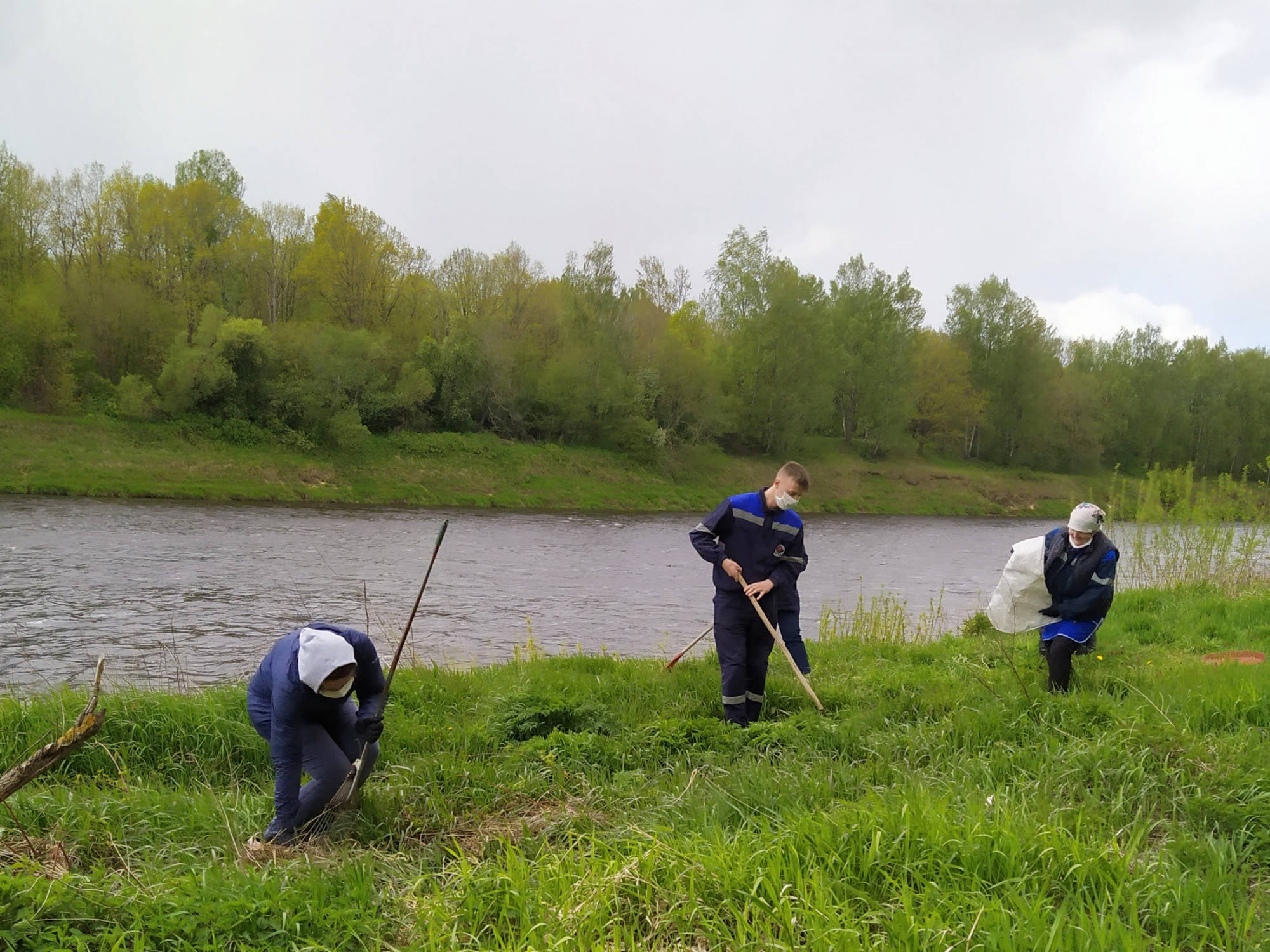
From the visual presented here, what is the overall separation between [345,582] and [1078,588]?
14315 millimetres

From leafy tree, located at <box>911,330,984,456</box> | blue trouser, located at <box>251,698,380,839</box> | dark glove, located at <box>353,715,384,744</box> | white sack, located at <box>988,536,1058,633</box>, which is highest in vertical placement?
leafy tree, located at <box>911,330,984,456</box>

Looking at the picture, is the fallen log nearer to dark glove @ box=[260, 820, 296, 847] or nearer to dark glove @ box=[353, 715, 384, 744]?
dark glove @ box=[260, 820, 296, 847]

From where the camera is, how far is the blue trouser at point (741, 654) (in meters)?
6.84

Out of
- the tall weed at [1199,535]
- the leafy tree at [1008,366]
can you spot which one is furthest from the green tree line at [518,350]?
the tall weed at [1199,535]

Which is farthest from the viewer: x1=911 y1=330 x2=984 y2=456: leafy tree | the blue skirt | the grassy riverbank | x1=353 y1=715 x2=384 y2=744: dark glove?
x1=911 y1=330 x2=984 y2=456: leafy tree

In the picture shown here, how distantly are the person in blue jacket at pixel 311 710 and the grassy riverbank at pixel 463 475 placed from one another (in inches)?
828

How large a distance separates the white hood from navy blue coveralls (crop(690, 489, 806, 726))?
3162 millimetres

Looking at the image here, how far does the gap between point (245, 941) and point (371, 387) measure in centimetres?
3942

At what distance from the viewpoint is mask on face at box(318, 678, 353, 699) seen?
15.4ft

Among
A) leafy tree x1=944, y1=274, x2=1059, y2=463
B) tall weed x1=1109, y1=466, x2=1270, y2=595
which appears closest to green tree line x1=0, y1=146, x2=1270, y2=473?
leafy tree x1=944, y1=274, x2=1059, y2=463

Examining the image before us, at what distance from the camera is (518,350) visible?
49094 mm

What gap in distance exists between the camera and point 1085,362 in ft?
229

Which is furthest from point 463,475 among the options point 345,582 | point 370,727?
point 370,727

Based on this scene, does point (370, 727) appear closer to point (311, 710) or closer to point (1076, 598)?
point (311, 710)
